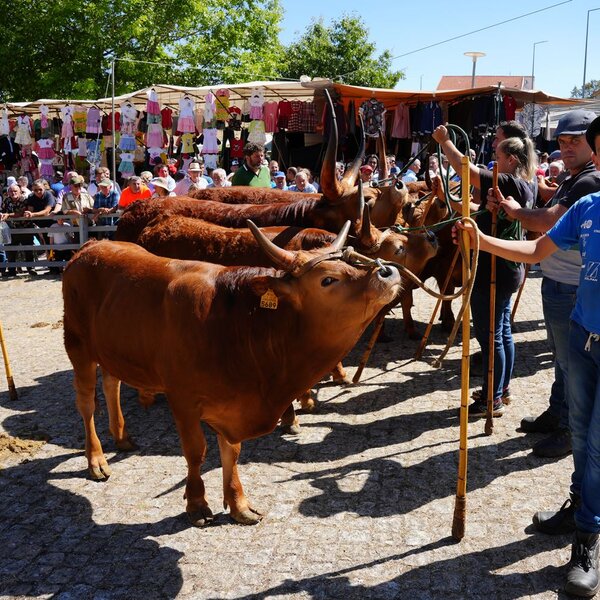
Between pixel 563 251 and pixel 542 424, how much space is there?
5.62ft

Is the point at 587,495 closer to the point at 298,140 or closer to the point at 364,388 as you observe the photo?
the point at 364,388

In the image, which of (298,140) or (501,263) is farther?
(298,140)

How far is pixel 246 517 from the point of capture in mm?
4270

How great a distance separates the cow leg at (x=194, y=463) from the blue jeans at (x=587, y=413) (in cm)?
234

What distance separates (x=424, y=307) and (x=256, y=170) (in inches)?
142

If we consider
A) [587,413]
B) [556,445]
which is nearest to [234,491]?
[587,413]

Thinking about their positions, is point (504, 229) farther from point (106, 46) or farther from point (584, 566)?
point (106, 46)

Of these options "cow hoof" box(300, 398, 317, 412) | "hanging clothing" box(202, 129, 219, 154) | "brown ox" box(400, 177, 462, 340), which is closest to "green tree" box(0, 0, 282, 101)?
"hanging clothing" box(202, 129, 219, 154)

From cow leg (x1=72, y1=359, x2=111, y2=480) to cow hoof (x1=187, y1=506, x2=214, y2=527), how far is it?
3.47 feet

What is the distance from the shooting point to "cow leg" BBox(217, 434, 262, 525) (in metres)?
4.28

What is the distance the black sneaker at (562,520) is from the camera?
4012 mm

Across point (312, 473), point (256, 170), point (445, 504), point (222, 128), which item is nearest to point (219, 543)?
point (312, 473)

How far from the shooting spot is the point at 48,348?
877 cm

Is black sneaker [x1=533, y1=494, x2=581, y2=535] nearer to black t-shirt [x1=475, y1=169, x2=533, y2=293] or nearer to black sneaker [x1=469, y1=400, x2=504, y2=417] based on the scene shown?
black sneaker [x1=469, y1=400, x2=504, y2=417]
